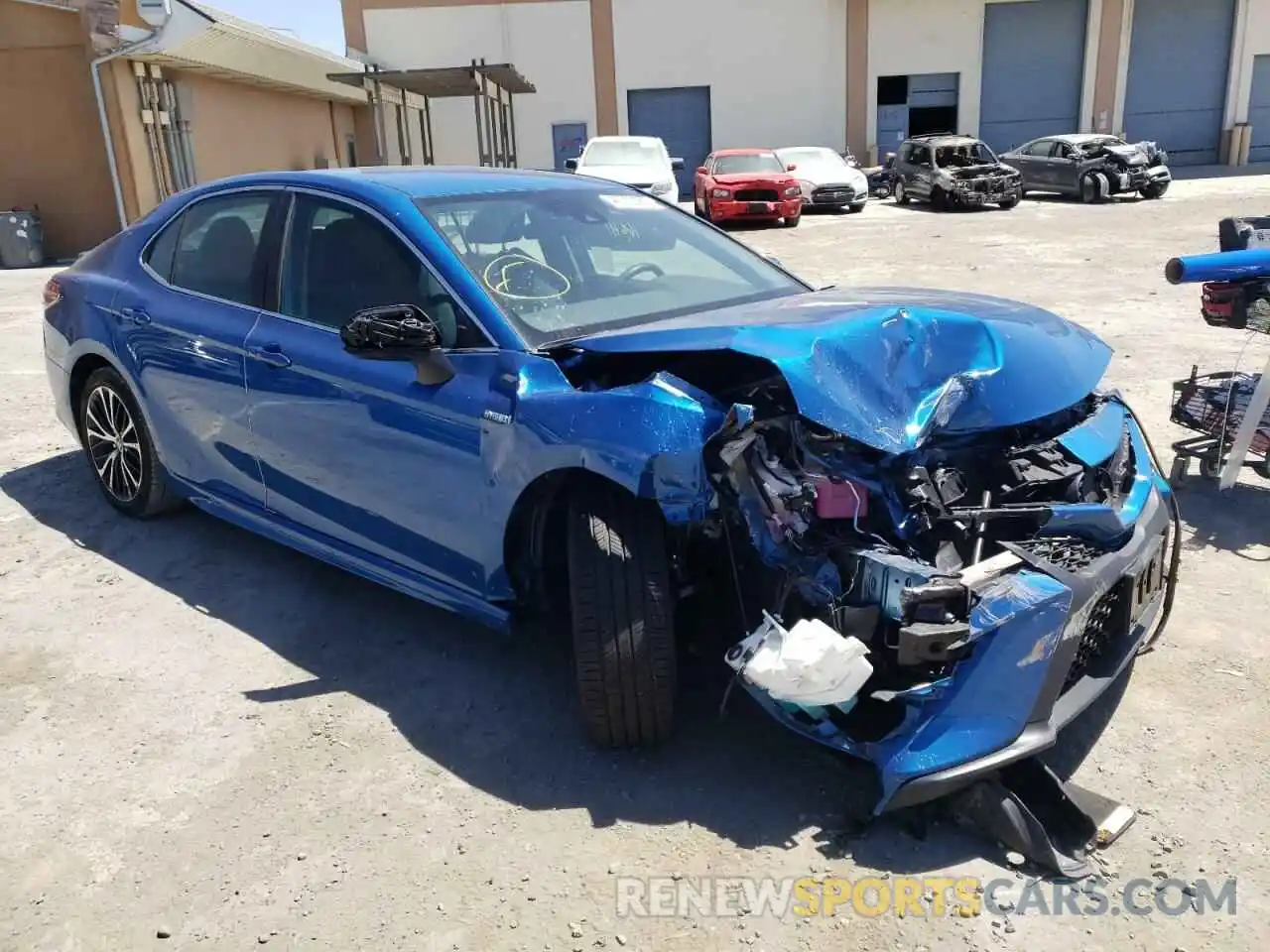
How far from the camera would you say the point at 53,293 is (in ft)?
16.8

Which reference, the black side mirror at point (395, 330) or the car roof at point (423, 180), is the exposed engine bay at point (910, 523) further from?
the car roof at point (423, 180)

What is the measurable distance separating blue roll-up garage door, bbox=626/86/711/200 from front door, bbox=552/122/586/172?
139 centimetres

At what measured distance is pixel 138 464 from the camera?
4.82 metres

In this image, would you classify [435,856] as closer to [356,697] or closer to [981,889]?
[356,697]

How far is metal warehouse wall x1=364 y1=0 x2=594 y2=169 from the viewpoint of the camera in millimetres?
28812

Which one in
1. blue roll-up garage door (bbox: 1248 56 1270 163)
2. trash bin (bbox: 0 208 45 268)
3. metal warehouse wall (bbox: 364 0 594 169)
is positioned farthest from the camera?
blue roll-up garage door (bbox: 1248 56 1270 163)

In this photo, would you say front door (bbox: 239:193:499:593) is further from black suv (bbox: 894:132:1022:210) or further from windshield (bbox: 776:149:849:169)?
windshield (bbox: 776:149:849:169)

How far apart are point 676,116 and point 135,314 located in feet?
89.0

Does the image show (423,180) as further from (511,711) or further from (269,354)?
(511,711)

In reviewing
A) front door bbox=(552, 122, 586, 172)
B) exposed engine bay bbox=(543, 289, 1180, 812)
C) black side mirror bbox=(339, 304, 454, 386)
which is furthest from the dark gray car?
black side mirror bbox=(339, 304, 454, 386)

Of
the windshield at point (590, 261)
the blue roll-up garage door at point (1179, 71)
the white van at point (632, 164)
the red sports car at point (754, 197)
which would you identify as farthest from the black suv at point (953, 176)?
the windshield at point (590, 261)

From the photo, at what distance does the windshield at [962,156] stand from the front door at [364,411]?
781 inches

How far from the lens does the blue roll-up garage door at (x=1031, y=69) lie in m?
29.5

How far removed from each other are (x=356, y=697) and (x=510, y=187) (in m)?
2.01
